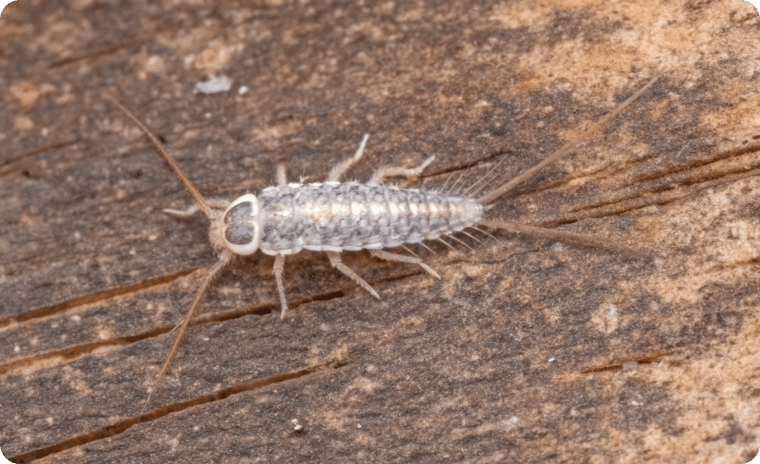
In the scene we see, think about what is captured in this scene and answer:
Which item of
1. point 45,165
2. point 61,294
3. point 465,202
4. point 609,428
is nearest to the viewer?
point 609,428

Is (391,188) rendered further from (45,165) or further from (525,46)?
(45,165)

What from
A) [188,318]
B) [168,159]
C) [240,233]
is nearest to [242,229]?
[240,233]

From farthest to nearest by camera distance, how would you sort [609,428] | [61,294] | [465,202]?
1. [61,294]
2. [465,202]
3. [609,428]

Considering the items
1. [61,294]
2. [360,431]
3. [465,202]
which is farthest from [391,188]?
[61,294]

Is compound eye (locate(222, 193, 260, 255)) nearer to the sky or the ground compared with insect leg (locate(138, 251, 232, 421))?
nearer to the sky

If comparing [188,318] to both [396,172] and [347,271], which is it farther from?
[396,172]

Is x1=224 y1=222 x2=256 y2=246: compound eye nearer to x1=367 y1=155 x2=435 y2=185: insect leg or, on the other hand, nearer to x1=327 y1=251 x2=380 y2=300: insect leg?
x1=327 y1=251 x2=380 y2=300: insect leg

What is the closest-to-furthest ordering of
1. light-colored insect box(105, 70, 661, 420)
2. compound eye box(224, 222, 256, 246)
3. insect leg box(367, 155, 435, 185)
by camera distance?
light-colored insect box(105, 70, 661, 420)
compound eye box(224, 222, 256, 246)
insect leg box(367, 155, 435, 185)

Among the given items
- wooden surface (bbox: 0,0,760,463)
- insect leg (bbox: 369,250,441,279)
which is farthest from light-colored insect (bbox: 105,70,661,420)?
wooden surface (bbox: 0,0,760,463)
